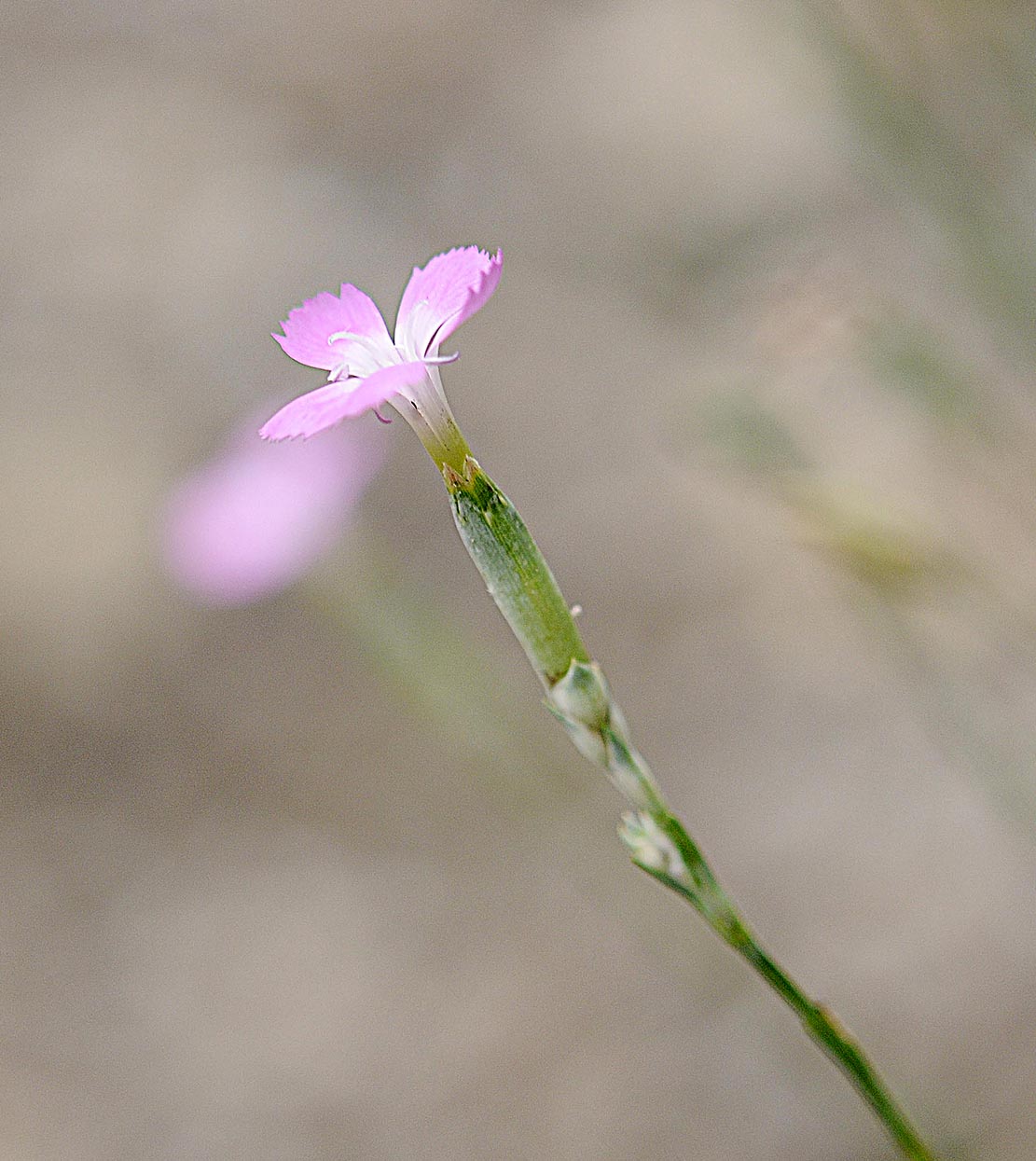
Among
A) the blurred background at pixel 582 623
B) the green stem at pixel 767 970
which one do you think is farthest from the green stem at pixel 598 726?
the blurred background at pixel 582 623

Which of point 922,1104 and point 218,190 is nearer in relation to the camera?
point 922,1104

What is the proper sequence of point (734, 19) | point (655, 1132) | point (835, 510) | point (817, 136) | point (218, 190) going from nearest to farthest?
point (835, 510) < point (655, 1132) < point (817, 136) < point (734, 19) < point (218, 190)

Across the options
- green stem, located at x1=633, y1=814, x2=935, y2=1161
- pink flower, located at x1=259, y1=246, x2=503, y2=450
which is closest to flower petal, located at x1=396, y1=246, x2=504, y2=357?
pink flower, located at x1=259, y1=246, x2=503, y2=450

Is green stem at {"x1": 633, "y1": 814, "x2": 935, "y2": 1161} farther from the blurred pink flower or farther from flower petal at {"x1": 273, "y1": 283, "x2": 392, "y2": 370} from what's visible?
the blurred pink flower

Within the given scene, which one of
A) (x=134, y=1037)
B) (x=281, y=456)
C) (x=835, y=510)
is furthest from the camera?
(x=134, y=1037)

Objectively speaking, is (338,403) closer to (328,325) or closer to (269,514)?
(328,325)

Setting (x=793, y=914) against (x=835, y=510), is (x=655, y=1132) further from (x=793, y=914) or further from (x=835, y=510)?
(x=835, y=510)

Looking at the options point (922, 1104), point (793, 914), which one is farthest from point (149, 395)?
point (922, 1104)

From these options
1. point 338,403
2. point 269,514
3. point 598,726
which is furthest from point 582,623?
point 338,403

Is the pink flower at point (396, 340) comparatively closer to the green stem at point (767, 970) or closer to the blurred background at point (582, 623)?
the green stem at point (767, 970)
